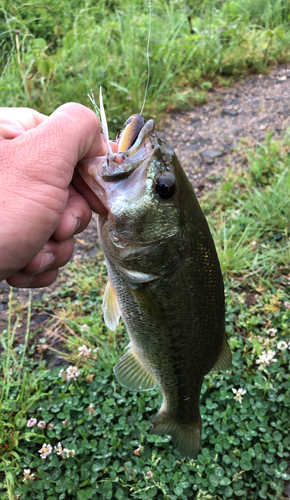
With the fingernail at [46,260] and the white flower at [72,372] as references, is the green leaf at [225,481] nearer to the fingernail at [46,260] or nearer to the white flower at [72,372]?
the white flower at [72,372]

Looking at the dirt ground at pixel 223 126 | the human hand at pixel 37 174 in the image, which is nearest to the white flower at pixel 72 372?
the human hand at pixel 37 174

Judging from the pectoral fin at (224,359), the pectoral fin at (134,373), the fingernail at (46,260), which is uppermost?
the fingernail at (46,260)

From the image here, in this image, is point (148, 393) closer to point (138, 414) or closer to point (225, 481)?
point (138, 414)

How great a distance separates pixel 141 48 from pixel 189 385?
523 centimetres

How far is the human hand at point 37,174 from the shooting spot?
4.16 ft

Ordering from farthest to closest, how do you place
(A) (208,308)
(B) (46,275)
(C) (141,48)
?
(C) (141,48), (B) (46,275), (A) (208,308)

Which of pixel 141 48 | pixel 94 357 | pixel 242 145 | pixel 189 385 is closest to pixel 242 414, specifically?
pixel 189 385

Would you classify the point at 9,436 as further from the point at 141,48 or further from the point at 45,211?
the point at 141,48

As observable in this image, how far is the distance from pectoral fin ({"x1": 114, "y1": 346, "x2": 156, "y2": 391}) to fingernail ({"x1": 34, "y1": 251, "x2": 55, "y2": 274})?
0.67 meters

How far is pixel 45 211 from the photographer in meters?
1.35

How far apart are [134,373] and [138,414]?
2.32ft

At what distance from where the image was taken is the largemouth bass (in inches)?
53.5

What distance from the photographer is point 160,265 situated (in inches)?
57.7

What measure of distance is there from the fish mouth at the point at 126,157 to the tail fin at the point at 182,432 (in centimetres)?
128
